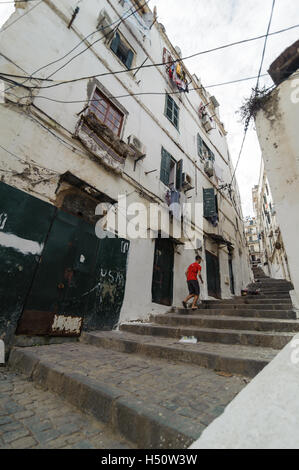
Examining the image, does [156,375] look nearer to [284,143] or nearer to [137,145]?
[284,143]

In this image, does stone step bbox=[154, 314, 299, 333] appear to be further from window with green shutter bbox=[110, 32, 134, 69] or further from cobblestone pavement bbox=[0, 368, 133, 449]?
window with green shutter bbox=[110, 32, 134, 69]

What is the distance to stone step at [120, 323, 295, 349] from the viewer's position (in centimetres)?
304

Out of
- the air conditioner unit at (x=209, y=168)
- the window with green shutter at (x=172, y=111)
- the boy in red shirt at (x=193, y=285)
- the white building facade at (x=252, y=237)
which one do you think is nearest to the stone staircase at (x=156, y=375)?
the boy in red shirt at (x=193, y=285)

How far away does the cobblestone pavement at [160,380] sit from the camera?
5.56 feet

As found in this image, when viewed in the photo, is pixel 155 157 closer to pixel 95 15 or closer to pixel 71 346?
pixel 95 15

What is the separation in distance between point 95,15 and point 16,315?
945cm

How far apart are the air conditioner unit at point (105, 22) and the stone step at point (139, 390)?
31.6ft

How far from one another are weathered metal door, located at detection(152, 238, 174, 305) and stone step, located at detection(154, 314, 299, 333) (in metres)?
1.09

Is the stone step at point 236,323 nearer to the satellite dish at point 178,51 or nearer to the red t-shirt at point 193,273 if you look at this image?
the red t-shirt at point 193,273

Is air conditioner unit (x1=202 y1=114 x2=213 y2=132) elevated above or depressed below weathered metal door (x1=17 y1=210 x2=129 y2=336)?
above

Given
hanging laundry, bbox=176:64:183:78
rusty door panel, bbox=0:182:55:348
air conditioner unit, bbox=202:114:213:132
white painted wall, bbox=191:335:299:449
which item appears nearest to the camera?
white painted wall, bbox=191:335:299:449

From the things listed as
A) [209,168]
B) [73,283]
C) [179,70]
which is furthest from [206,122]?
[73,283]

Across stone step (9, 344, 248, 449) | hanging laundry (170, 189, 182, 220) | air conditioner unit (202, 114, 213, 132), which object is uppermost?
air conditioner unit (202, 114, 213, 132)

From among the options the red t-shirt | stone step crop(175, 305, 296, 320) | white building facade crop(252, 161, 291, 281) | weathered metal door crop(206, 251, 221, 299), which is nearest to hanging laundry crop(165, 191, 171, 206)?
the red t-shirt
